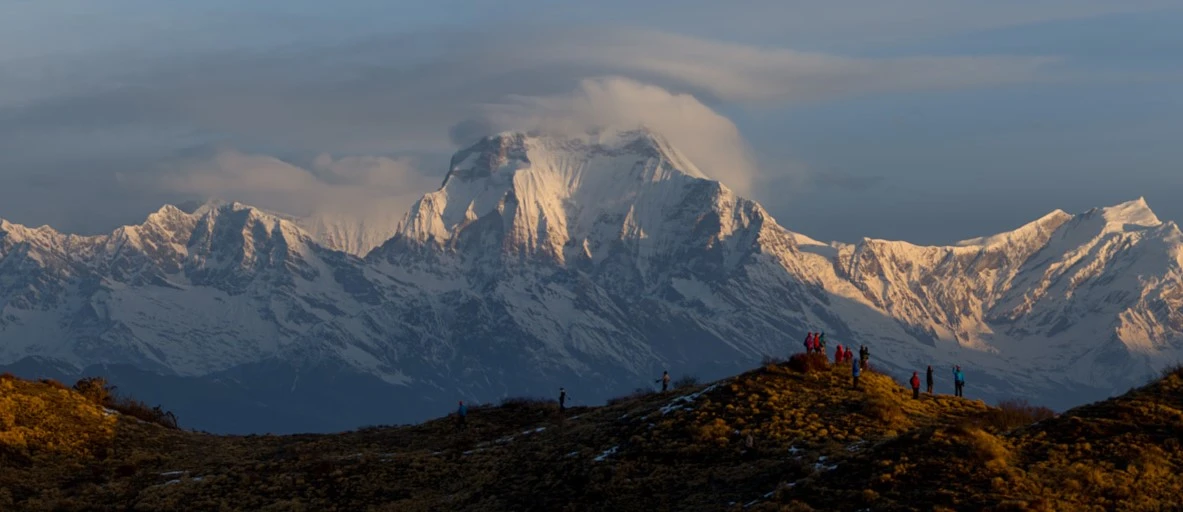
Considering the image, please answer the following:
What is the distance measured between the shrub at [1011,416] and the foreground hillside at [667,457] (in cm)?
23

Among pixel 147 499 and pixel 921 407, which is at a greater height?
pixel 921 407

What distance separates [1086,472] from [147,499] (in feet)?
128

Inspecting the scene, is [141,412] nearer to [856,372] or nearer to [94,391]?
[94,391]

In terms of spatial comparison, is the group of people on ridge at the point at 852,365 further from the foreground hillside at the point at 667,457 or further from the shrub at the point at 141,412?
the shrub at the point at 141,412

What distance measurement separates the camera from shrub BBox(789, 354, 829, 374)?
270 ft

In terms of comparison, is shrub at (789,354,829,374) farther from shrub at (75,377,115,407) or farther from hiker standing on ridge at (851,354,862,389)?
shrub at (75,377,115,407)

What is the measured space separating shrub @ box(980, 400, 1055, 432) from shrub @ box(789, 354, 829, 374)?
29.7ft

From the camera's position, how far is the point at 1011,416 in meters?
73.7

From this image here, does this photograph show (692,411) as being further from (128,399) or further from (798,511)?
(128,399)

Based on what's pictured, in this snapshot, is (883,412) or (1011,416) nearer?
(883,412)

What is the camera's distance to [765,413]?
73500 mm

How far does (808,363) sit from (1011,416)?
40.5ft

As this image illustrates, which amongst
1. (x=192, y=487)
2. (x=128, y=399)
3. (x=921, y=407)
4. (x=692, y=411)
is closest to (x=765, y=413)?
(x=692, y=411)

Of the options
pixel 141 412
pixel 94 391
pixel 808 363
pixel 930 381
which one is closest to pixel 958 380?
pixel 930 381
